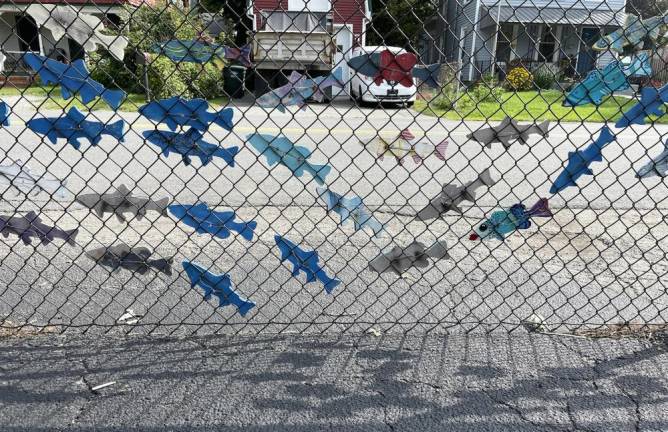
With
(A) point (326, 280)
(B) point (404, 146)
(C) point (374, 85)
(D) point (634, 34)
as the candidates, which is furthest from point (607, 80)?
(A) point (326, 280)

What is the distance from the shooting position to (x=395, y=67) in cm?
239

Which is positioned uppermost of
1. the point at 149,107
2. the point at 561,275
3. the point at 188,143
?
the point at 149,107

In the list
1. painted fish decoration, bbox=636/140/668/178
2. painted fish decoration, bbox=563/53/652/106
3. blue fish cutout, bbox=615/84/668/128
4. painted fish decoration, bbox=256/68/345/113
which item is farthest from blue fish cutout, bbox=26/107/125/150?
painted fish decoration, bbox=636/140/668/178

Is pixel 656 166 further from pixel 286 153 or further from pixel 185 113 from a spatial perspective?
pixel 185 113

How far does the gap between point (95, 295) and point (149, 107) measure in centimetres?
146

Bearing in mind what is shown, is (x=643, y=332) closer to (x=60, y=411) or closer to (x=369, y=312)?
(x=369, y=312)

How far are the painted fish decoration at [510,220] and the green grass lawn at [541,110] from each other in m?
0.44

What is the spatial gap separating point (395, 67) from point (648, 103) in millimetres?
1106

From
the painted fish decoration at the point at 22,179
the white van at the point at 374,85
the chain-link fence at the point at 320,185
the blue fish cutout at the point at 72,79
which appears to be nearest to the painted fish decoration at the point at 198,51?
the chain-link fence at the point at 320,185

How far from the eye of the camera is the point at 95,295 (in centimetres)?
335

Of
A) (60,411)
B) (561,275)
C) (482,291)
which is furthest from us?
(561,275)

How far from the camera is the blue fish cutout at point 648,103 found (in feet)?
7.99

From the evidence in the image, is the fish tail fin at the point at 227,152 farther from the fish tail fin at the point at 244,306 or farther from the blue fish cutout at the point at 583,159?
the blue fish cutout at the point at 583,159

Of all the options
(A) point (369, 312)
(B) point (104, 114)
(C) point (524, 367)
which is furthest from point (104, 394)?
(B) point (104, 114)
